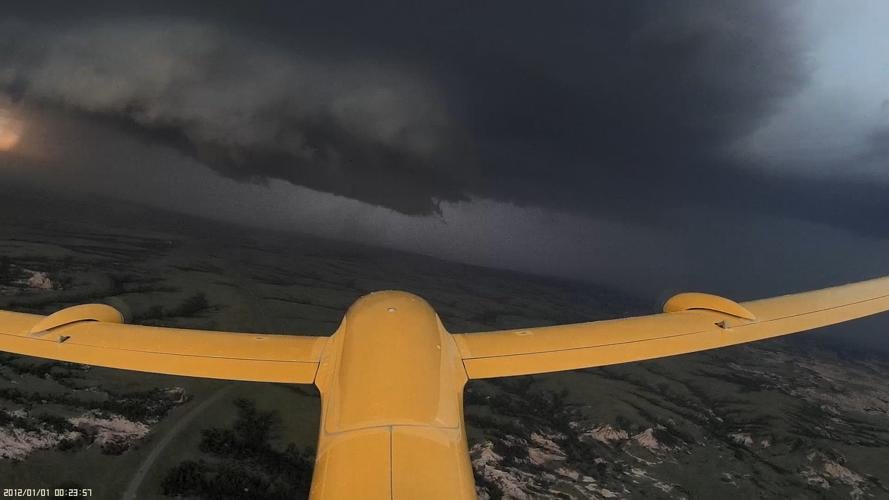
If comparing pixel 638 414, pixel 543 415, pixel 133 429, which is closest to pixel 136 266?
pixel 133 429

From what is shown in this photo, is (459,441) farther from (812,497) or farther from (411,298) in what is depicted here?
(812,497)

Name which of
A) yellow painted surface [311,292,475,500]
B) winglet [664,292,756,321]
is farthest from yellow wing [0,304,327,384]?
winglet [664,292,756,321]

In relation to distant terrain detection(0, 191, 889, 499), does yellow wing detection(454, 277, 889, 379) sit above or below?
above

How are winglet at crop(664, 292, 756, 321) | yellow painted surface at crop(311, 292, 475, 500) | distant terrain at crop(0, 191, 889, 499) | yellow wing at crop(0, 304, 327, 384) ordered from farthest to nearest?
distant terrain at crop(0, 191, 889, 499)
winglet at crop(664, 292, 756, 321)
yellow wing at crop(0, 304, 327, 384)
yellow painted surface at crop(311, 292, 475, 500)

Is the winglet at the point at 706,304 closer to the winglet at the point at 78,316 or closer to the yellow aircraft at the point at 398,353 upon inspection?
the yellow aircraft at the point at 398,353

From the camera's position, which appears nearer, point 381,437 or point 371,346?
point 381,437

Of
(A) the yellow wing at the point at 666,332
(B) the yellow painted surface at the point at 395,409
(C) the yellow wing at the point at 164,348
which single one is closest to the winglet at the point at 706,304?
(A) the yellow wing at the point at 666,332

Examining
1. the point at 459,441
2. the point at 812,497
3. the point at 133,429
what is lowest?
the point at 812,497

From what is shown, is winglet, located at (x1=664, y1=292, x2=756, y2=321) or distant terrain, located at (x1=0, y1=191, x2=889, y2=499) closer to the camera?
winglet, located at (x1=664, y1=292, x2=756, y2=321)

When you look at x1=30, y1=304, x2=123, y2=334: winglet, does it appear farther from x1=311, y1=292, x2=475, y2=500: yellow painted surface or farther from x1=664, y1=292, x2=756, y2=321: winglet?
x1=664, y1=292, x2=756, y2=321: winglet
